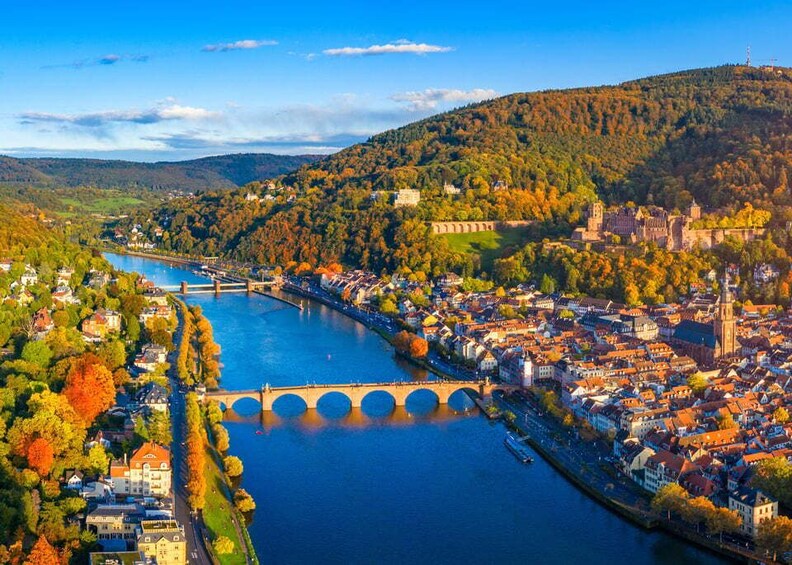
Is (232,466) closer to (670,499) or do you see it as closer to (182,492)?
(182,492)

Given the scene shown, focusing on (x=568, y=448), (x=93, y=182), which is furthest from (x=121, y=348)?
(x=93, y=182)

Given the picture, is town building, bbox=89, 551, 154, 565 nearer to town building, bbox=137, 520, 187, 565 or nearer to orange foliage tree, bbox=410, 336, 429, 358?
town building, bbox=137, 520, 187, 565

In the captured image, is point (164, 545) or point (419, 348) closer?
point (164, 545)

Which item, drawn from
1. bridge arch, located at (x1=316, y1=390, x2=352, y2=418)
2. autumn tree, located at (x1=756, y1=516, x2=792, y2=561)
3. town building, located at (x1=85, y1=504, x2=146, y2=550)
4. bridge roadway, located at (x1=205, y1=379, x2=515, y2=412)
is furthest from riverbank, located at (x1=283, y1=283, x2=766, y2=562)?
town building, located at (x1=85, y1=504, x2=146, y2=550)

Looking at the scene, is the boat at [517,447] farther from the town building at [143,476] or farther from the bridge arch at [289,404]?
the town building at [143,476]

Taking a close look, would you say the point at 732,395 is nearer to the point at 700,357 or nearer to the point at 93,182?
the point at 700,357

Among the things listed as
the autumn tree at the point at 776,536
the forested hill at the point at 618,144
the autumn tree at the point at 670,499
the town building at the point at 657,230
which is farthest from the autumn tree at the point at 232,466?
the forested hill at the point at 618,144

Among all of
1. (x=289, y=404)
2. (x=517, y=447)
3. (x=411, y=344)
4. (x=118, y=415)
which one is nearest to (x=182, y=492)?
(x=118, y=415)
